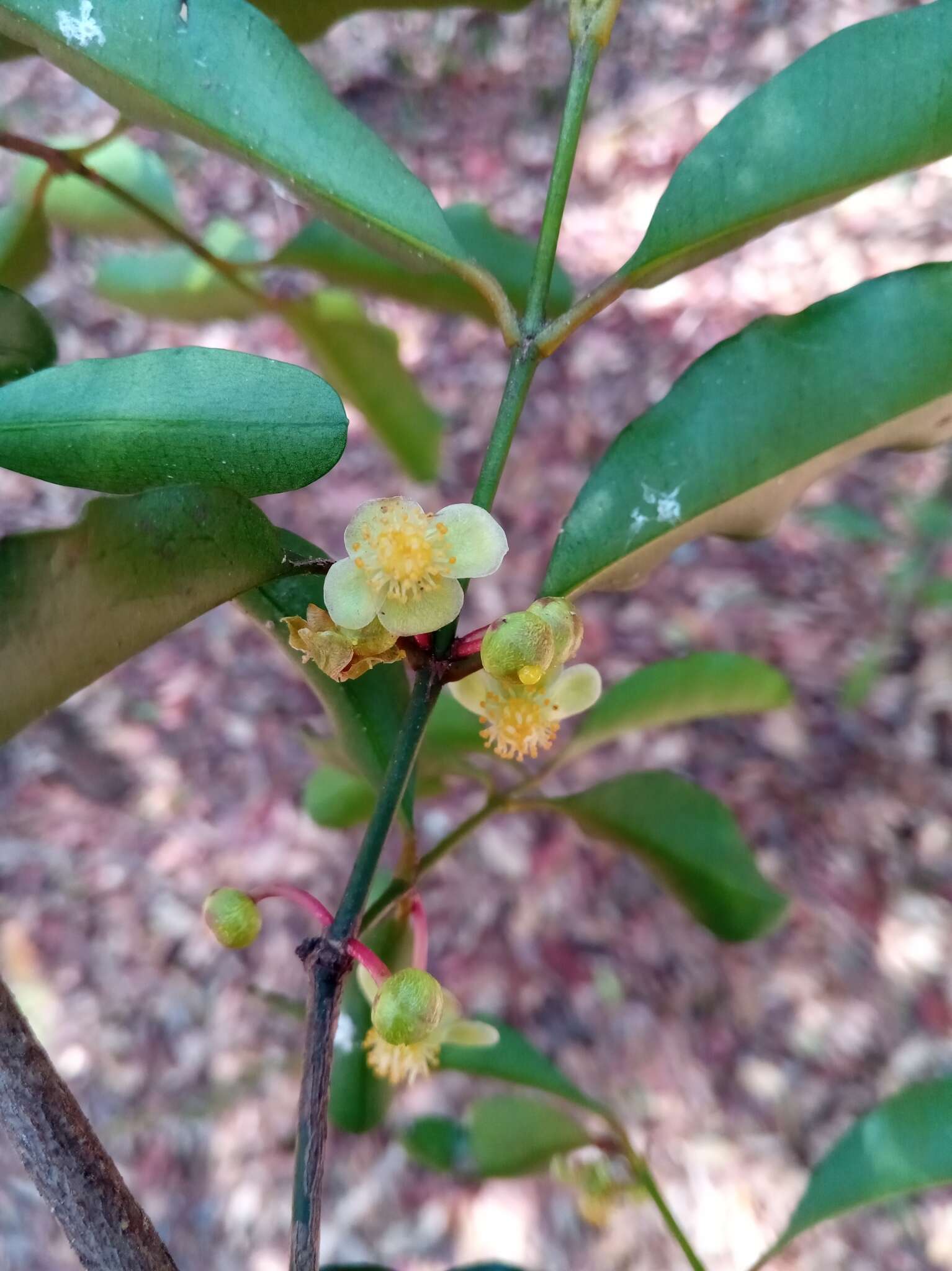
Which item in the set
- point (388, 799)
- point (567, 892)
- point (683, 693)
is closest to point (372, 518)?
point (388, 799)

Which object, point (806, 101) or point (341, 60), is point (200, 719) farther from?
point (341, 60)

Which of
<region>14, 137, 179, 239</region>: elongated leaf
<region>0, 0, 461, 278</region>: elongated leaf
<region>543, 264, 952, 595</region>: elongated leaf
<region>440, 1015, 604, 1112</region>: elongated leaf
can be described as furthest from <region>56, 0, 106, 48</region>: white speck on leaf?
<region>440, 1015, 604, 1112</region>: elongated leaf

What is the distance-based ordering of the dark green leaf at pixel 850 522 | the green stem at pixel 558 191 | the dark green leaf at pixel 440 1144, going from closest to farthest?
the green stem at pixel 558 191 → the dark green leaf at pixel 440 1144 → the dark green leaf at pixel 850 522

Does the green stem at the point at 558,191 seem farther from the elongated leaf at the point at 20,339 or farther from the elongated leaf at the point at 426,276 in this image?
the elongated leaf at the point at 426,276

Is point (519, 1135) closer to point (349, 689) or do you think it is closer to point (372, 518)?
point (349, 689)

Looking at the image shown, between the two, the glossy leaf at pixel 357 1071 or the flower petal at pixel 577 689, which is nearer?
the flower petal at pixel 577 689

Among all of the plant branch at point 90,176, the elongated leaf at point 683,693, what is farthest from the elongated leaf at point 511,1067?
the plant branch at point 90,176

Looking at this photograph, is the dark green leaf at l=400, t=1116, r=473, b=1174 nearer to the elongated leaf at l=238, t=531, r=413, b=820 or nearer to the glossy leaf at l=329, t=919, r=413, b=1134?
the glossy leaf at l=329, t=919, r=413, b=1134
